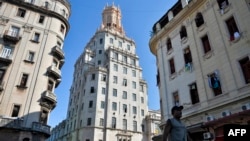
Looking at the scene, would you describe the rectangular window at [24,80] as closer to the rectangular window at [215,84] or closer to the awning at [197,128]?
the awning at [197,128]

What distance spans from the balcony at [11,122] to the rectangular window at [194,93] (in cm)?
1717

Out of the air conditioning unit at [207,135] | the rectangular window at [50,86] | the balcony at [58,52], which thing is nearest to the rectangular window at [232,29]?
the air conditioning unit at [207,135]

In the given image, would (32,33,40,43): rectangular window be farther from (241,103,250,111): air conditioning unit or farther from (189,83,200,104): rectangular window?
(241,103,250,111): air conditioning unit

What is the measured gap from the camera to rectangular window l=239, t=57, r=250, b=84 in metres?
12.6

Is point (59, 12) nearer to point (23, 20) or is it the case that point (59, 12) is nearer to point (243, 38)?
point (23, 20)

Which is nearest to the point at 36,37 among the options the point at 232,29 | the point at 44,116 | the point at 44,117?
the point at 44,116

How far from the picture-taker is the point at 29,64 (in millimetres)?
23219

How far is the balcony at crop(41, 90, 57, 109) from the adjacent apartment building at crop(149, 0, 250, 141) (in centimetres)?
1334

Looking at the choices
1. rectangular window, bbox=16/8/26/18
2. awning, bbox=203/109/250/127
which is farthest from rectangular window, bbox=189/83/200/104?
rectangular window, bbox=16/8/26/18

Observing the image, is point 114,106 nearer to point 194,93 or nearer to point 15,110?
point 15,110

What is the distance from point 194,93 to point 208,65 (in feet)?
8.81

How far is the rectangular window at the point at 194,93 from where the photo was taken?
1592cm

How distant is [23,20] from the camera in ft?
84.4

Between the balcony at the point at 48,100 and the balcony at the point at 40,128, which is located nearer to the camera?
the balcony at the point at 40,128
